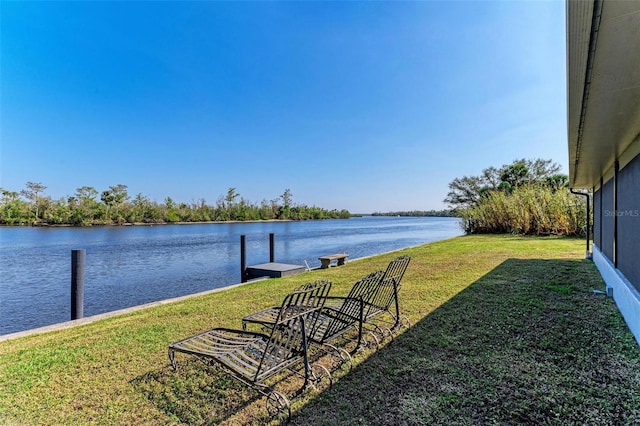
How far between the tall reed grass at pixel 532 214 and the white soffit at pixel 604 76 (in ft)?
43.8

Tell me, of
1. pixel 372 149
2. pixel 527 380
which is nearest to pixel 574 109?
pixel 527 380

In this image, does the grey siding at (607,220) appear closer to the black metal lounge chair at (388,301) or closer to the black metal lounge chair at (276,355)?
the black metal lounge chair at (388,301)

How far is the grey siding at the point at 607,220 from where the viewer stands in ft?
19.9

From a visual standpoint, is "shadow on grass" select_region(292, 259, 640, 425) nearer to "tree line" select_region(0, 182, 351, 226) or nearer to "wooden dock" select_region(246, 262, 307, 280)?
"wooden dock" select_region(246, 262, 307, 280)

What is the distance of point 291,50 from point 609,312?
47.8 feet

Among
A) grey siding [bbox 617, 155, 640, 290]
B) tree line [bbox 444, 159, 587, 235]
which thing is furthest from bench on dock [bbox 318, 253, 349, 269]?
tree line [bbox 444, 159, 587, 235]

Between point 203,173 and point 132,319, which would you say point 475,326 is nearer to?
point 132,319

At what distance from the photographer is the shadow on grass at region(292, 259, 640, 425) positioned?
7.10 feet

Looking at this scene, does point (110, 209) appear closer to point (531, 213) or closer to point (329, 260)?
point (329, 260)

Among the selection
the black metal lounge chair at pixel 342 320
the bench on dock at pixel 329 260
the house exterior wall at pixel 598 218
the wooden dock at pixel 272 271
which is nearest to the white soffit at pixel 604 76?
the black metal lounge chair at pixel 342 320

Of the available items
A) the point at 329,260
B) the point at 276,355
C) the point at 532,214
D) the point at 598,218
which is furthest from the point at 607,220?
the point at 532,214

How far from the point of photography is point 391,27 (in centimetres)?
1055

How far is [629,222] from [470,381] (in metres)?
3.73

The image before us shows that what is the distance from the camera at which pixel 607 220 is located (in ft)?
21.6
